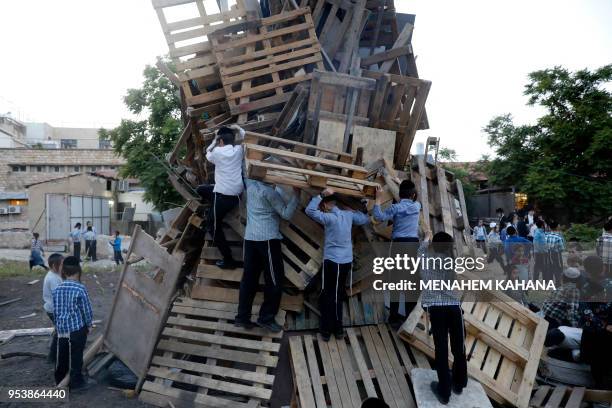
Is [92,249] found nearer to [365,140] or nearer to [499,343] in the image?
[365,140]

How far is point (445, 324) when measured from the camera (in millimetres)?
3990

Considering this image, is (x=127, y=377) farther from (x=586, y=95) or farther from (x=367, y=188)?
(x=586, y=95)

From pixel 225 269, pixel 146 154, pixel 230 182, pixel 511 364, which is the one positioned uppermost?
pixel 146 154

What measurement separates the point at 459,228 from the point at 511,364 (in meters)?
2.15

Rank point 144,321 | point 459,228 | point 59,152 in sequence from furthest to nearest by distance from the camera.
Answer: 1. point 59,152
2. point 459,228
3. point 144,321

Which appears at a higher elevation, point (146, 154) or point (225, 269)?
point (146, 154)

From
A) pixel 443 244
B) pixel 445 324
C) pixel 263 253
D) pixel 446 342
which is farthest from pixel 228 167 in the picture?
pixel 446 342

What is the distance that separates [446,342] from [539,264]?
22.2ft

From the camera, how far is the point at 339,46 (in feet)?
22.5

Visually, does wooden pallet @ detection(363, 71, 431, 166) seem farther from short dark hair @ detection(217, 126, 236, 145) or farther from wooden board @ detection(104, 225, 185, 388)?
wooden board @ detection(104, 225, 185, 388)

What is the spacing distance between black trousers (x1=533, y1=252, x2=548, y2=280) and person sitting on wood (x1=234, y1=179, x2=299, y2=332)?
7242 mm

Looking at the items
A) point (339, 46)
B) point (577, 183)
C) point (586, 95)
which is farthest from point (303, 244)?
point (586, 95)

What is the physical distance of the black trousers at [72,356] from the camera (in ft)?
15.5

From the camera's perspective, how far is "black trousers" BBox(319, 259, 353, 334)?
464cm
